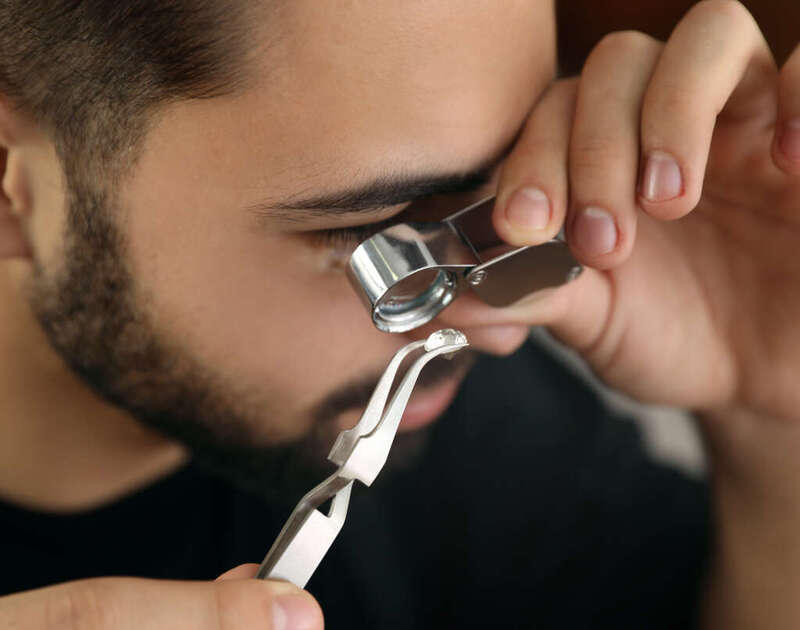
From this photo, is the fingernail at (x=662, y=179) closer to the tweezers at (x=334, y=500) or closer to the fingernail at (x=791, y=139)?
the fingernail at (x=791, y=139)

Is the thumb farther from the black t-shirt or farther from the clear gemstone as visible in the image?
the black t-shirt

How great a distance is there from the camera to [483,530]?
1.37m

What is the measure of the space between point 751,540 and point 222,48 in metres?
0.92

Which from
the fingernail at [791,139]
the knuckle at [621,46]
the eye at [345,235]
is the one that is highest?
the eye at [345,235]

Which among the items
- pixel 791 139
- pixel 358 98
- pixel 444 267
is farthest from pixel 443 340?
pixel 791 139

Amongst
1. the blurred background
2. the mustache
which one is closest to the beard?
the mustache

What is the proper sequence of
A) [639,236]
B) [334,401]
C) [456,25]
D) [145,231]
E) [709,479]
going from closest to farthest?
[456,25], [145,231], [334,401], [639,236], [709,479]

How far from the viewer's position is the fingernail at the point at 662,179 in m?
0.73

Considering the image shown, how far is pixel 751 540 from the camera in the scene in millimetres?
1142

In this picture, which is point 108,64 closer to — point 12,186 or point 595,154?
point 12,186

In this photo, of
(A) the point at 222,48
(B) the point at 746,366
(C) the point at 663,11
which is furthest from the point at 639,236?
(A) the point at 222,48

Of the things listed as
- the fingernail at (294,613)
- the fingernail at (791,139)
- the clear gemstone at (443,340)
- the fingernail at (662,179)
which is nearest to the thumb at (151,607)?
the fingernail at (294,613)

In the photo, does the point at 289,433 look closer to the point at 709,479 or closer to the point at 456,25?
the point at 456,25

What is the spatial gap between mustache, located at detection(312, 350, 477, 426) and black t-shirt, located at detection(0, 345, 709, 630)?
30 cm
